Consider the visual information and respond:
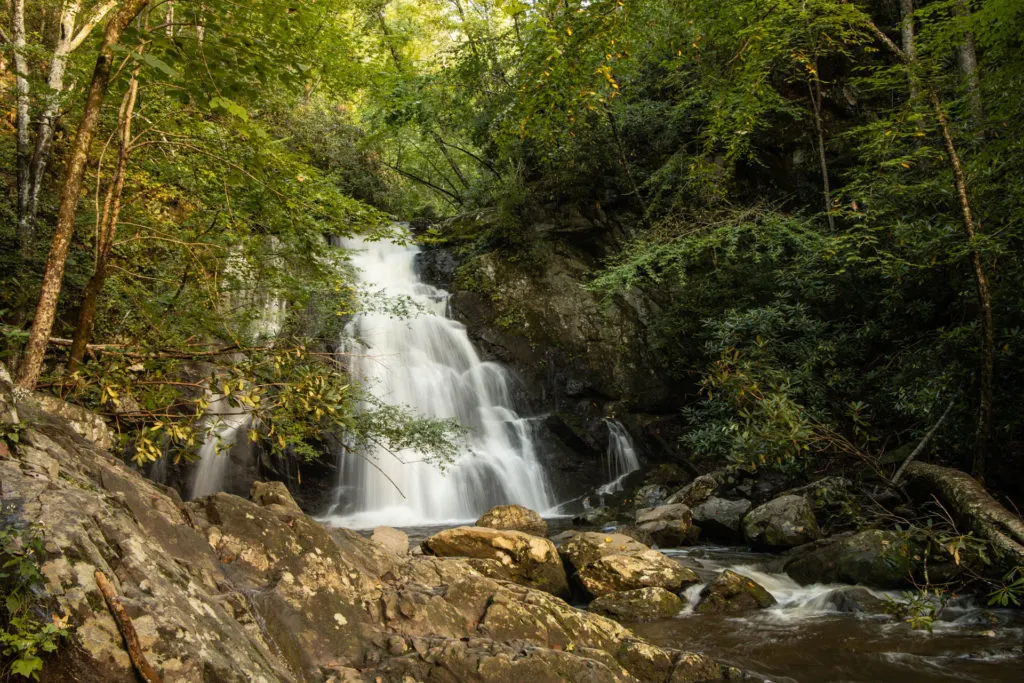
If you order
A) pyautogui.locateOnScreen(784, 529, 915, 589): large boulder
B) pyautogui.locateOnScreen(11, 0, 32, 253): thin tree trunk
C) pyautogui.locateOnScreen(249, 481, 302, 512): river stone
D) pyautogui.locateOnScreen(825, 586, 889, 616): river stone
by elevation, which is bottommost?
pyautogui.locateOnScreen(825, 586, 889, 616): river stone

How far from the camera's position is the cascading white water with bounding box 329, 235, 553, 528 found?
1192 centimetres

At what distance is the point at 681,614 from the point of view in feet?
22.3

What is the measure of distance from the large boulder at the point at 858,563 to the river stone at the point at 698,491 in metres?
3.09

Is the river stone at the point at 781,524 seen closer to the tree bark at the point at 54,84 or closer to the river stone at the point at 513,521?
the river stone at the point at 513,521

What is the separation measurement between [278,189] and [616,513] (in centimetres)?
906

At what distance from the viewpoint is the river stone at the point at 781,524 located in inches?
345

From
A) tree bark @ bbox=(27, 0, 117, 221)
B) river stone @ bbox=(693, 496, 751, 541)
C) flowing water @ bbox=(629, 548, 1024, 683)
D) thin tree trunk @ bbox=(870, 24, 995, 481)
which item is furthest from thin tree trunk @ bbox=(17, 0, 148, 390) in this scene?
river stone @ bbox=(693, 496, 751, 541)

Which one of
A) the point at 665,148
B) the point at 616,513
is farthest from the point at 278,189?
the point at 665,148

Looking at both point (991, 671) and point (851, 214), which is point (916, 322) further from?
point (991, 671)

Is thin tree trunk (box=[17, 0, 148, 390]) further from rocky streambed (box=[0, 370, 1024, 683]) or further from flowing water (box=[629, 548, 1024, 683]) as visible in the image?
flowing water (box=[629, 548, 1024, 683])

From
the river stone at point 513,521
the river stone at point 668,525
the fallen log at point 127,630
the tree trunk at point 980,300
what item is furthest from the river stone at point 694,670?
the river stone at point 668,525

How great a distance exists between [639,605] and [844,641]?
2.01m

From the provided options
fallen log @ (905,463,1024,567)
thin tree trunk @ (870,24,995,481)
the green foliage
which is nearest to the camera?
the green foliage

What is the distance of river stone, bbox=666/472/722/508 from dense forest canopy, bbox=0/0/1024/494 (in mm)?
918
